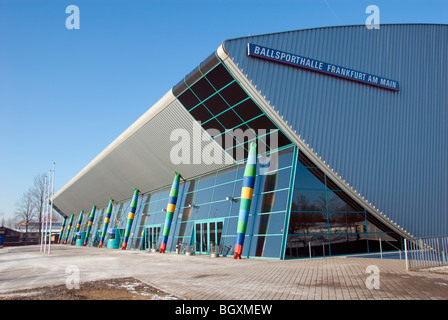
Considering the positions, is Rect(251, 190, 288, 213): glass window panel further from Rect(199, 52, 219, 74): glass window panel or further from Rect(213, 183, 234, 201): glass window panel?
Rect(199, 52, 219, 74): glass window panel

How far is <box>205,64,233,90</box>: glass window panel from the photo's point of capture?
18.3 m

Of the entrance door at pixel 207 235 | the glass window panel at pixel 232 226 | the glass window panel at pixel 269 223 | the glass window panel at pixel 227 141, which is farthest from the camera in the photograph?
the entrance door at pixel 207 235

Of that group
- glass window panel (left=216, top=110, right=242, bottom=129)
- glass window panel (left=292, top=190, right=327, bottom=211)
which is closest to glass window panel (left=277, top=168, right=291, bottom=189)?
glass window panel (left=292, top=190, right=327, bottom=211)

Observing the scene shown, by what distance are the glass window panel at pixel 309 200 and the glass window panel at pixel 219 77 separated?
7282 millimetres

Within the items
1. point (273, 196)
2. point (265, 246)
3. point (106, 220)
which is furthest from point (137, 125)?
point (106, 220)

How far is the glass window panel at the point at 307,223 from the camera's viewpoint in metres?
18.8

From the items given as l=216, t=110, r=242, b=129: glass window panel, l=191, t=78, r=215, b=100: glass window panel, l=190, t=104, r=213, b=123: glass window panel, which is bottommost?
l=216, t=110, r=242, b=129: glass window panel

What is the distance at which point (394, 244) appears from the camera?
19.7 metres

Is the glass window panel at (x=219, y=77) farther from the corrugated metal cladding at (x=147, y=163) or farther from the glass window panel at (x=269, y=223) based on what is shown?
the glass window panel at (x=269, y=223)

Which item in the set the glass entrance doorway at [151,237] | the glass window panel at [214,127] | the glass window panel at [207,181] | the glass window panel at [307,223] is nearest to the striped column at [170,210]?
the glass window panel at [207,181]

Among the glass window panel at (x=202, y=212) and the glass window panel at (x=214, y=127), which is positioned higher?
the glass window panel at (x=214, y=127)

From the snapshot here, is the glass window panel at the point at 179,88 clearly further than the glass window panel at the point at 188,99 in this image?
No

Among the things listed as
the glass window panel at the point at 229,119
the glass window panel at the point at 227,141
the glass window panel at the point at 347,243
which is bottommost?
the glass window panel at the point at 347,243

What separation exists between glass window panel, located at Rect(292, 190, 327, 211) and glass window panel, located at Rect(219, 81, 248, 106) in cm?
617
